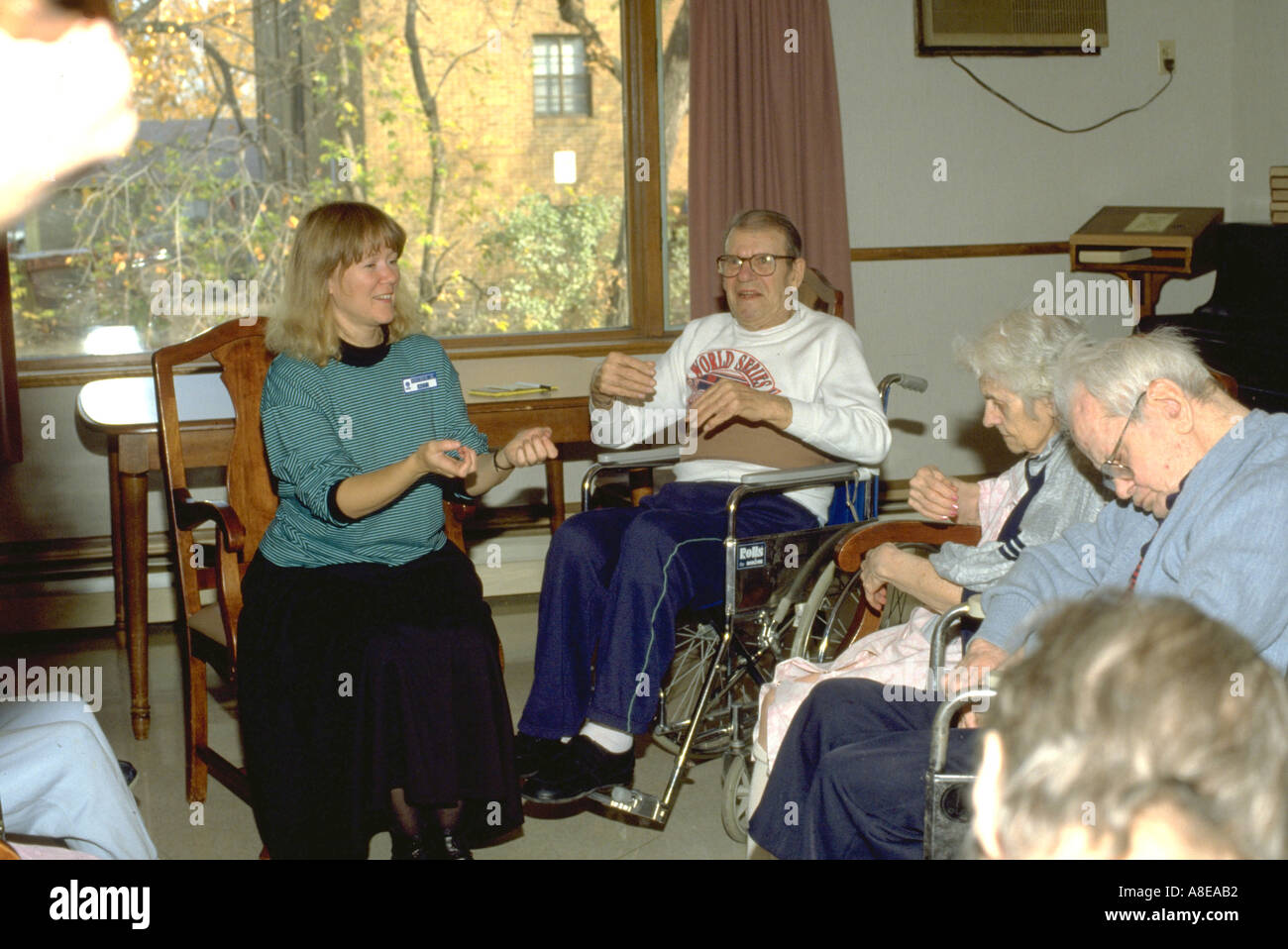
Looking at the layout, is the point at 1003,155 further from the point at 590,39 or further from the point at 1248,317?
the point at 590,39

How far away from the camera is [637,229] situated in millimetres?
4887

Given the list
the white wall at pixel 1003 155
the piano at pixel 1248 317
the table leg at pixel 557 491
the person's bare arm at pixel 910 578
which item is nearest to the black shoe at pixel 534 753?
the person's bare arm at pixel 910 578

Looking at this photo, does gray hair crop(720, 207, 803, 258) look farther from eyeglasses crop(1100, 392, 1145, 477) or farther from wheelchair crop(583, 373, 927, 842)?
eyeglasses crop(1100, 392, 1145, 477)

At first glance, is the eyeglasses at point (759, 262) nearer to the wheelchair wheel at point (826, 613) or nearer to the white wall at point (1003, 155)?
the wheelchair wheel at point (826, 613)

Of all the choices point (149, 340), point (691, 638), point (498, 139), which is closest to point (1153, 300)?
point (498, 139)

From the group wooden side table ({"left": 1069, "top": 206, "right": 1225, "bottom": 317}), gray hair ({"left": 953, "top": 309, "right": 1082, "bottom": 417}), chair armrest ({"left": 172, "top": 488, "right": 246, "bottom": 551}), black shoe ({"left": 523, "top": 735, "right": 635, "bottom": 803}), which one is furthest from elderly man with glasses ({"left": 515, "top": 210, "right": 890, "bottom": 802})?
wooden side table ({"left": 1069, "top": 206, "right": 1225, "bottom": 317})

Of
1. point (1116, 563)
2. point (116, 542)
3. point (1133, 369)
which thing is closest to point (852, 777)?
point (1116, 563)

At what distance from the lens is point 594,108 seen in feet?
15.9

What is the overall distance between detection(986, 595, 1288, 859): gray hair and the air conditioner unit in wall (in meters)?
4.47

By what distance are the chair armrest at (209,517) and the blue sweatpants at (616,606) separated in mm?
662

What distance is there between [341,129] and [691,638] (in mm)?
2656

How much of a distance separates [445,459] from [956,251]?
10.7 feet

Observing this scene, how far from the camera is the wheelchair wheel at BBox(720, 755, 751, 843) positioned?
2636mm

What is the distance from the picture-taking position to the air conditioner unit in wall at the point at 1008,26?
192 inches
